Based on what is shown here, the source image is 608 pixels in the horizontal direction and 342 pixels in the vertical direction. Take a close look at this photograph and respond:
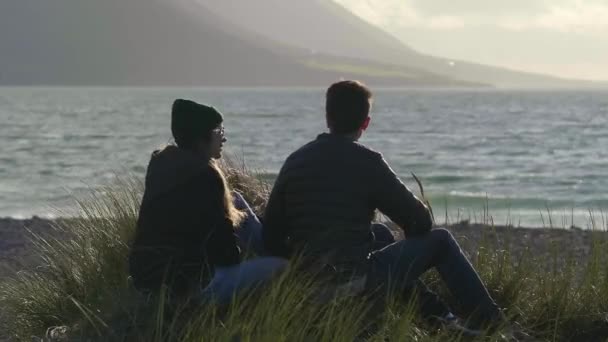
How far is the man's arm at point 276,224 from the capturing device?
502cm

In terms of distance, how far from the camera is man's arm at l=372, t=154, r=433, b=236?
477 cm

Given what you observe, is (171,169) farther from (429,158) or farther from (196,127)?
(429,158)

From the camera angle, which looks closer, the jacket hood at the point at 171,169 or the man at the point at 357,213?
the jacket hood at the point at 171,169

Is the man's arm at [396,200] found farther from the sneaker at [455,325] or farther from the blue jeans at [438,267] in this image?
the sneaker at [455,325]

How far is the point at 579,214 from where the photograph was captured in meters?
18.6

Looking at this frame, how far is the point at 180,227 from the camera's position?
4586 mm

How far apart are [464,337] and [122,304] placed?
5.67 feet

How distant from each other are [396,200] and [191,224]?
3.41ft

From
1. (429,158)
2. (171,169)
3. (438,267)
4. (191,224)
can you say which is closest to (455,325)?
(438,267)

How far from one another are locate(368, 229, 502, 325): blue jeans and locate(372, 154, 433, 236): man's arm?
0.12 m

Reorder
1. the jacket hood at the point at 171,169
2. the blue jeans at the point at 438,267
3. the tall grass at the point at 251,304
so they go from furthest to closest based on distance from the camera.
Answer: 1. the blue jeans at the point at 438,267
2. the jacket hood at the point at 171,169
3. the tall grass at the point at 251,304

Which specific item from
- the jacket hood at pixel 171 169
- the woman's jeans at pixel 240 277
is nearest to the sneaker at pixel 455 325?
the woman's jeans at pixel 240 277

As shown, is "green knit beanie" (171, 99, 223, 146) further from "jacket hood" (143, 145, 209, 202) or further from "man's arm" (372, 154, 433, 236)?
"man's arm" (372, 154, 433, 236)

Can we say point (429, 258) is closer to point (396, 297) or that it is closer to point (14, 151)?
point (396, 297)
